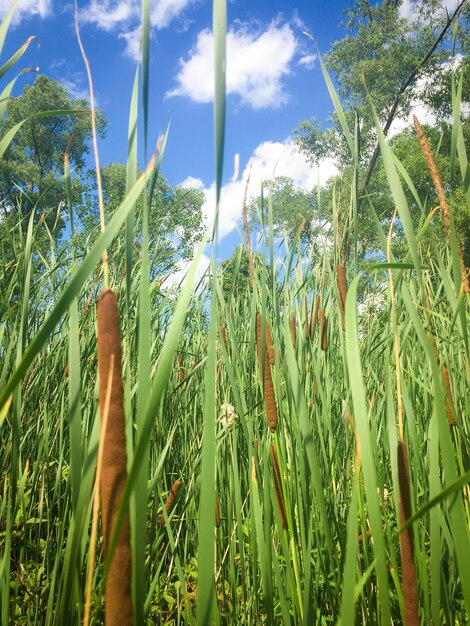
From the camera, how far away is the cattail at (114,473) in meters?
0.31

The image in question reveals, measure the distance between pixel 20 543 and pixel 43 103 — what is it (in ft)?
91.1

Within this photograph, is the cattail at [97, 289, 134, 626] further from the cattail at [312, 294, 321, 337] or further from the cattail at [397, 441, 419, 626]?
the cattail at [312, 294, 321, 337]

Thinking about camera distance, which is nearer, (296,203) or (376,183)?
(376,183)

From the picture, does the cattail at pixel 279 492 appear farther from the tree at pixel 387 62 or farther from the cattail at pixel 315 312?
the tree at pixel 387 62

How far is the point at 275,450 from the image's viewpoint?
1009 millimetres

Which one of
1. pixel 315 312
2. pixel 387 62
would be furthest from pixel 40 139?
pixel 315 312

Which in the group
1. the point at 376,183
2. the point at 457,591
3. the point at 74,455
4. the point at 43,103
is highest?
the point at 43,103

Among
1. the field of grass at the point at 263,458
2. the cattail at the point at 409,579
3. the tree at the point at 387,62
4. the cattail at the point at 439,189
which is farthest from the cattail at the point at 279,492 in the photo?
the tree at the point at 387,62

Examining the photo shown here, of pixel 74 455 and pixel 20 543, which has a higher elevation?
pixel 74 455

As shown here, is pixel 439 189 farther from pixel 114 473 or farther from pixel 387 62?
pixel 387 62

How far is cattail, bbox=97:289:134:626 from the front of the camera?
0.31 metres

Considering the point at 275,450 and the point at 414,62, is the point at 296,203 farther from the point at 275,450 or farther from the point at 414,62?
the point at 275,450

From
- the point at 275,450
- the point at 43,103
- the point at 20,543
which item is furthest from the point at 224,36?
the point at 43,103

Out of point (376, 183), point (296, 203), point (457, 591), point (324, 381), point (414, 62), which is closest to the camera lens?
point (457, 591)
